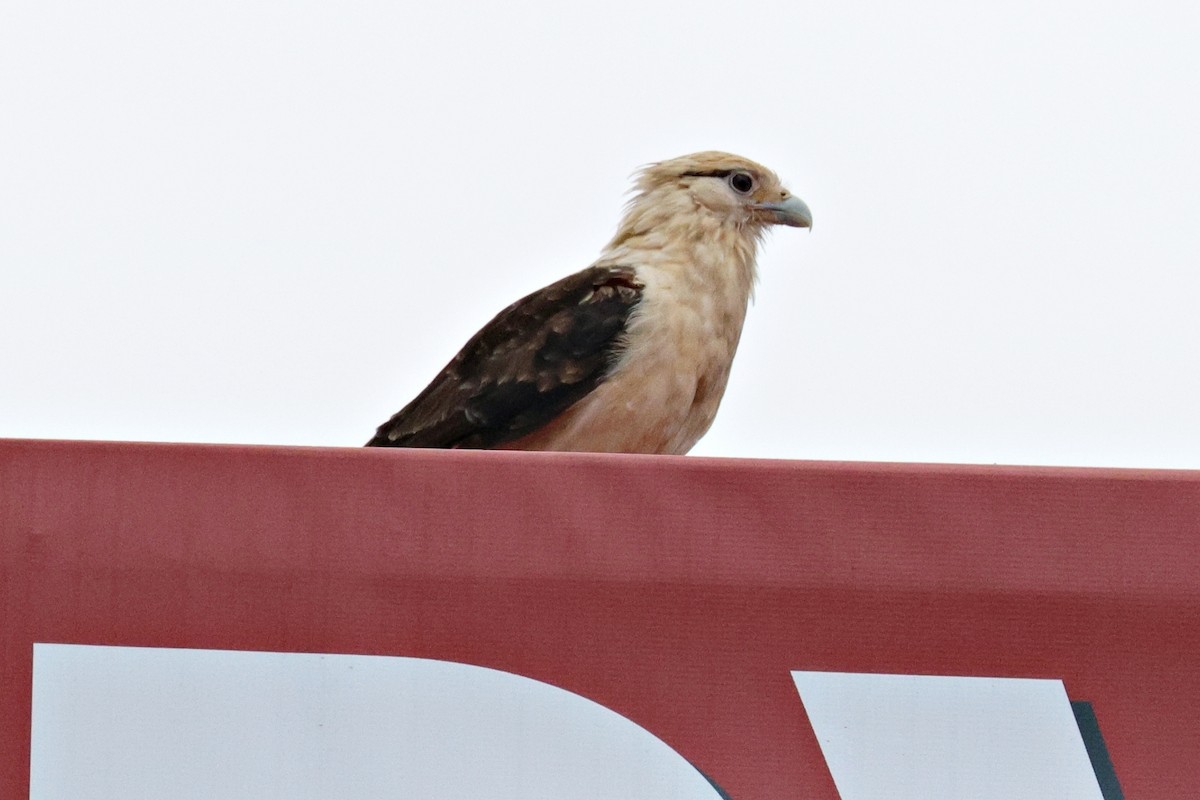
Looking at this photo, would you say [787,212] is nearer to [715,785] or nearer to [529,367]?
[529,367]

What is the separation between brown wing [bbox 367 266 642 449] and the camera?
320cm

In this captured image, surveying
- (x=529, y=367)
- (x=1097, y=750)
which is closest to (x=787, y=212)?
(x=529, y=367)

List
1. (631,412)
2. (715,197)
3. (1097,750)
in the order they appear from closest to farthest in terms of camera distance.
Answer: (1097,750)
(631,412)
(715,197)

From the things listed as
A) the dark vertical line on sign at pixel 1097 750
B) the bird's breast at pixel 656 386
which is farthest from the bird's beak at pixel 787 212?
the dark vertical line on sign at pixel 1097 750

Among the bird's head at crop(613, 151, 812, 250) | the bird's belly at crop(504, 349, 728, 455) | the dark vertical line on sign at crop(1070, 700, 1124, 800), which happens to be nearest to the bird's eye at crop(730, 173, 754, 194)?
the bird's head at crop(613, 151, 812, 250)

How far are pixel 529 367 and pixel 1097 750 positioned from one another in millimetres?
1561

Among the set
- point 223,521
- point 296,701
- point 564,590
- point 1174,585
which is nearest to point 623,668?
point 564,590

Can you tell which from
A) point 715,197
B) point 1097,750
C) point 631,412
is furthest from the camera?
point 715,197

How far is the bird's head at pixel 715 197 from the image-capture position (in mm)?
3662

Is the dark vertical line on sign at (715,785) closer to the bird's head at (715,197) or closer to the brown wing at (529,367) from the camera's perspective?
the brown wing at (529,367)

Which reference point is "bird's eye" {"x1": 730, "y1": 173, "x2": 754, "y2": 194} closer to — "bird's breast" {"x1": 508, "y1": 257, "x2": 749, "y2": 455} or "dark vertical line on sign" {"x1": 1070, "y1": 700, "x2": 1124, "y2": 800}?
"bird's breast" {"x1": 508, "y1": 257, "x2": 749, "y2": 455}

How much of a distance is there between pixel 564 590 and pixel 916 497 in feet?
1.81

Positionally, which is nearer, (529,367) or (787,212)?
(529,367)

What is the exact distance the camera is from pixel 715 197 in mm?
3678
